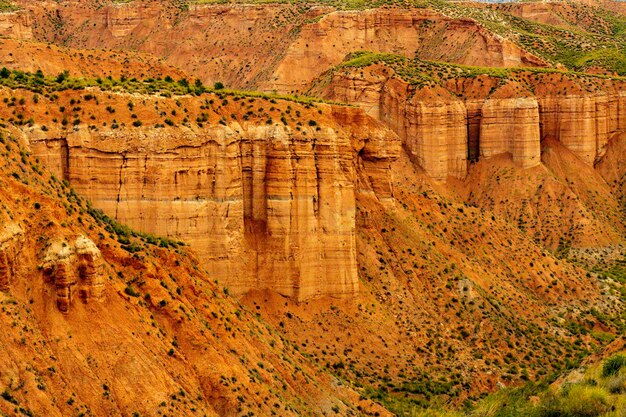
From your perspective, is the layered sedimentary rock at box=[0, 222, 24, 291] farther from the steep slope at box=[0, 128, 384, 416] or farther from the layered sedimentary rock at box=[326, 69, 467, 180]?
the layered sedimentary rock at box=[326, 69, 467, 180]

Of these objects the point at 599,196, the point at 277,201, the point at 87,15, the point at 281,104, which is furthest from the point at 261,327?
the point at 87,15

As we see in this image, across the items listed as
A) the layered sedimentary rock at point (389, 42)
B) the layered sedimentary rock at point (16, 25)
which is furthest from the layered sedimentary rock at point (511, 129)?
the layered sedimentary rock at point (16, 25)

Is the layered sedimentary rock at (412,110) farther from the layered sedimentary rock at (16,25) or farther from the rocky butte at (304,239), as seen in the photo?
the layered sedimentary rock at (16,25)

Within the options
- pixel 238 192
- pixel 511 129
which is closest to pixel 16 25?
pixel 511 129

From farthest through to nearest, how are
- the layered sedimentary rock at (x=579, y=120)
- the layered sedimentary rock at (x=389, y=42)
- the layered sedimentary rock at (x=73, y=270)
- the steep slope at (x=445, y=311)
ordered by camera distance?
the layered sedimentary rock at (x=389, y=42), the layered sedimentary rock at (x=579, y=120), the steep slope at (x=445, y=311), the layered sedimentary rock at (x=73, y=270)

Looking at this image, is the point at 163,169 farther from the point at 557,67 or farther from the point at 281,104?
the point at 557,67

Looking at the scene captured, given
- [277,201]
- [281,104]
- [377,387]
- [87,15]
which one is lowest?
[377,387]

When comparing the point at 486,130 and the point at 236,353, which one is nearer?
the point at 236,353
